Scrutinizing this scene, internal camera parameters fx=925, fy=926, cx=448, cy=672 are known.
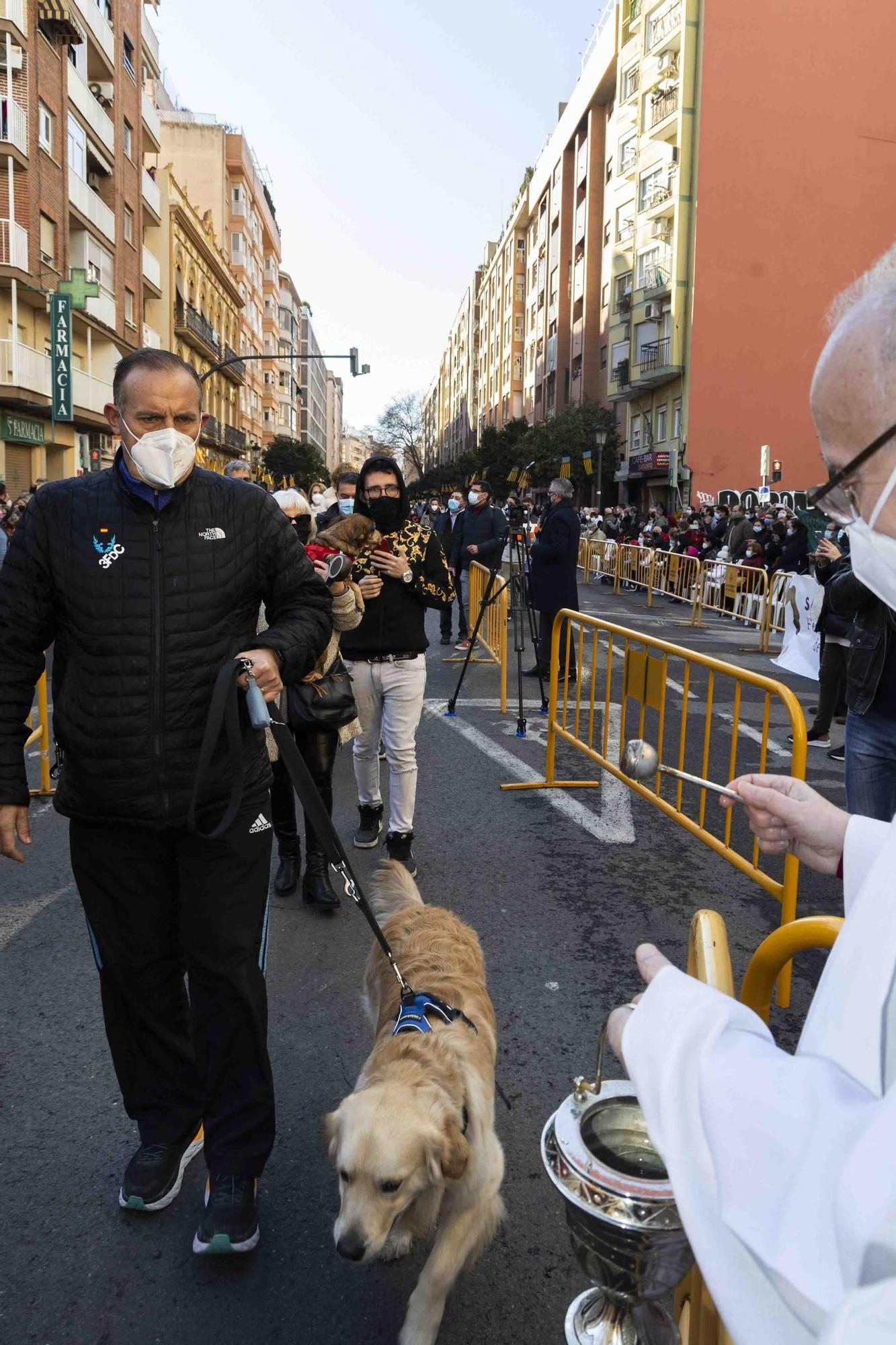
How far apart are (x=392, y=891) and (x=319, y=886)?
1.48 meters

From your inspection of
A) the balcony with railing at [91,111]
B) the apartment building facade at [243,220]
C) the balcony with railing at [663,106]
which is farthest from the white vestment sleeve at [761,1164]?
the apartment building facade at [243,220]

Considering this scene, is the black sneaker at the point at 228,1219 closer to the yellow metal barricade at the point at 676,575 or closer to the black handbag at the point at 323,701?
the black handbag at the point at 323,701

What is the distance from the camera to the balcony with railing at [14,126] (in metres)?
25.3

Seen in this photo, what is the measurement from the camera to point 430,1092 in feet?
7.08

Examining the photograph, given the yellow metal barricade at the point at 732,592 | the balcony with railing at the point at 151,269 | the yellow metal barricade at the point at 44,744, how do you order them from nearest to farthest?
the yellow metal barricade at the point at 44,744 < the yellow metal barricade at the point at 732,592 < the balcony with railing at the point at 151,269

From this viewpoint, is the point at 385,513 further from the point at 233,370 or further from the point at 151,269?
the point at 233,370

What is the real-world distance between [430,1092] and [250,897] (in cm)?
77

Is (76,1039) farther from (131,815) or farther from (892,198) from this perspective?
(892,198)

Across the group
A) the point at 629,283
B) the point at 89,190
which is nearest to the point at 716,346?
the point at 629,283

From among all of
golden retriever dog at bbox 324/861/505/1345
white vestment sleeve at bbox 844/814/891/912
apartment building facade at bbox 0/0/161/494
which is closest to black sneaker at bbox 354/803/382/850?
golden retriever dog at bbox 324/861/505/1345

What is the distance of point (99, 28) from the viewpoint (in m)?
32.3

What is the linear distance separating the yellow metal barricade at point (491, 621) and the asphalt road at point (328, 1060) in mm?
3203

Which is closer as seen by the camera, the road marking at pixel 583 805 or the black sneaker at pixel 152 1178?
the black sneaker at pixel 152 1178

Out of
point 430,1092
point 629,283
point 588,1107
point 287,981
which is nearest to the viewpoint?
point 588,1107
